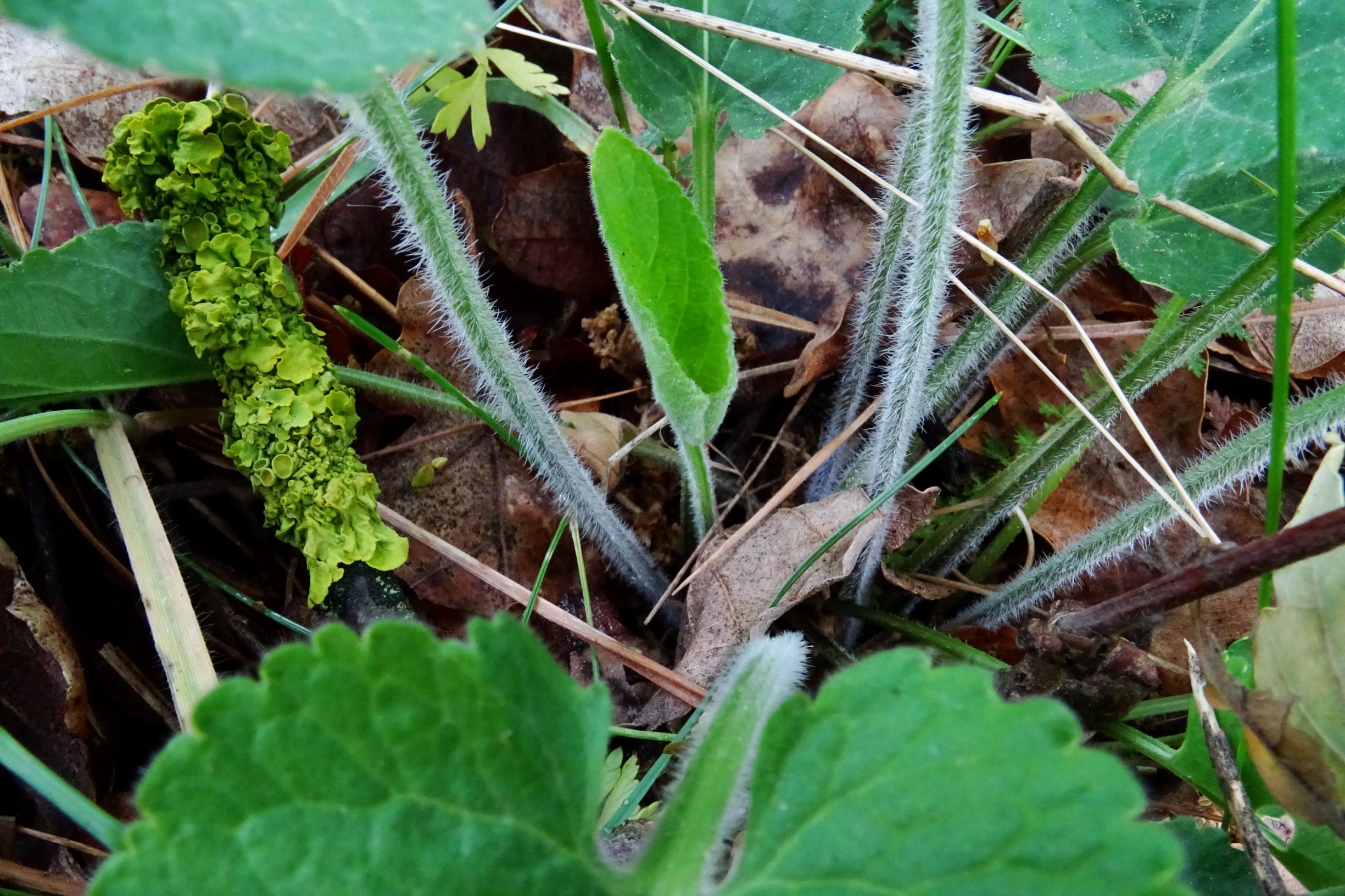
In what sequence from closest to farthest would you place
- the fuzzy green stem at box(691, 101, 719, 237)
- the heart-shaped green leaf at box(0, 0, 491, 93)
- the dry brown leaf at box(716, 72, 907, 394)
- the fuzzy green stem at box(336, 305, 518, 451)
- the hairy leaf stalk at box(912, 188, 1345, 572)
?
1. the heart-shaped green leaf at box(0, 0, 491, 93)
2. the hairy leaf stalk at box(912, 188, 1345, 572)
3. the fuzzy green stem at box(336, 305, 518, 451)
4. the fuzzy green stem at box(691, 101, 719, 237)
5. the dry brown leaf at box(716, 72, 907, 394)

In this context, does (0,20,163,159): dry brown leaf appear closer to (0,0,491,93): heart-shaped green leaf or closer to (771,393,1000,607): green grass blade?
(0,0,491,93): heart-shaped green leaf

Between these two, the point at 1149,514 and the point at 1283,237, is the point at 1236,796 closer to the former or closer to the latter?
the point at 1149,514

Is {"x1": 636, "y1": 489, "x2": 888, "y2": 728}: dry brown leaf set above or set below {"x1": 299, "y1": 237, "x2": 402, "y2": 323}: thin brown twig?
below

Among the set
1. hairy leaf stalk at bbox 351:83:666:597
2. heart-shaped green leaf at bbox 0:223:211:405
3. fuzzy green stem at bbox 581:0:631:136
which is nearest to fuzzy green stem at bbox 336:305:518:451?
hairy leaf stalk at bbox 351:83:666:597

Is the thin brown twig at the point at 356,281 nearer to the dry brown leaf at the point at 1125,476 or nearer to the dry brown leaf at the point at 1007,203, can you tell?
the dry brown leaf at the point at 1007,203

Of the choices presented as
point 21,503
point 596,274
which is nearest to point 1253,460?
point 596,274

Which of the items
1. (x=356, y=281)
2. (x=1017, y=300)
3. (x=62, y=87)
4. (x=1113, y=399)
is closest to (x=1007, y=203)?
(x=1017, y=300)
